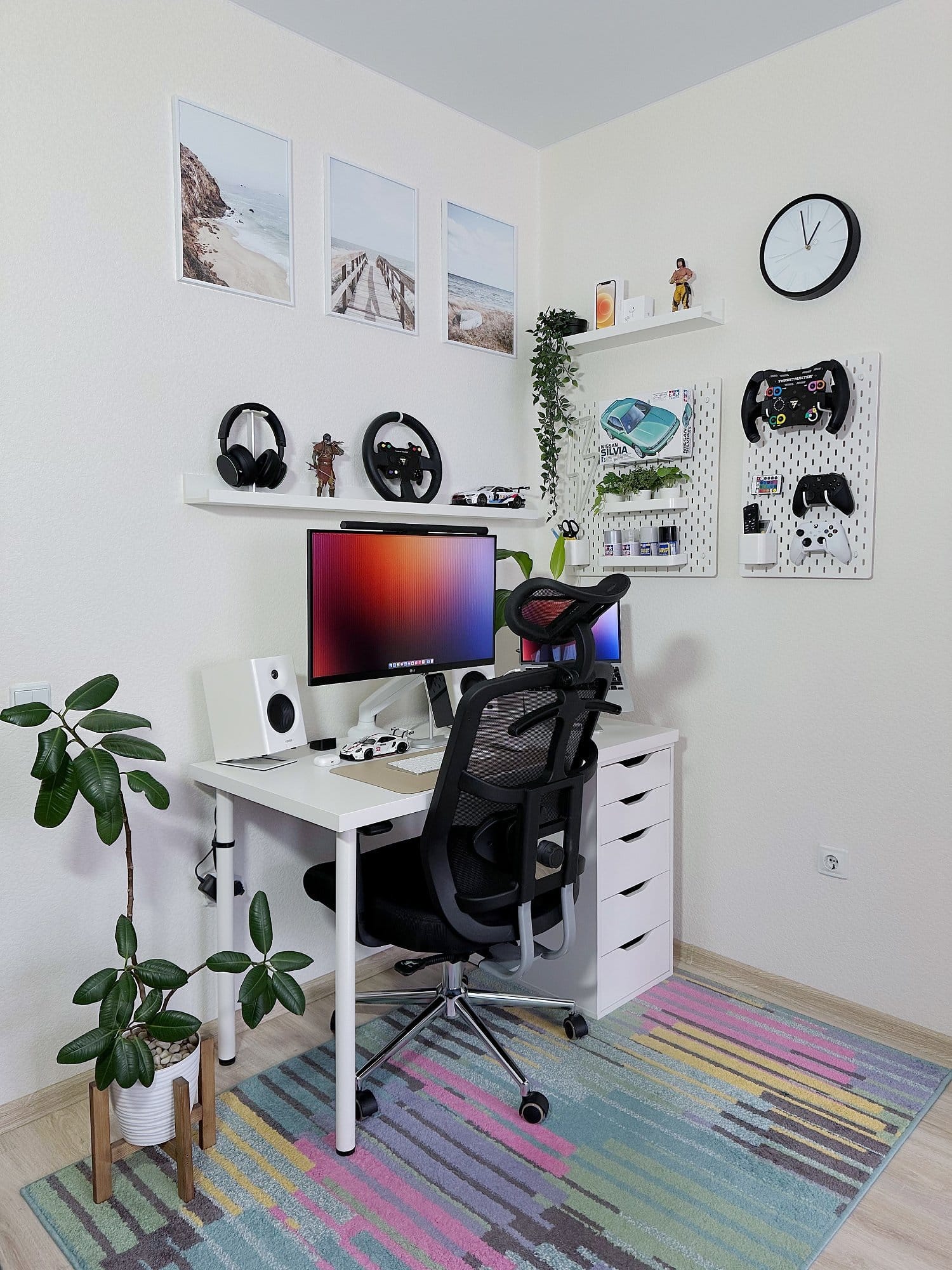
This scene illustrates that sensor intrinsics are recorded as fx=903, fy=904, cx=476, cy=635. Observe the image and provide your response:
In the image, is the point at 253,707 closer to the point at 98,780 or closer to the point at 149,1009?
the point at 98,780

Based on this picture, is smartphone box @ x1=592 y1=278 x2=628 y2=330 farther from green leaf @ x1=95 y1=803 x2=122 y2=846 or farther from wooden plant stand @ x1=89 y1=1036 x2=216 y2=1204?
wooden plant stand @ x1=89 y1=1036 x2=216 y2=1204

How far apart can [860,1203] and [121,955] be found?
1502 millimetres

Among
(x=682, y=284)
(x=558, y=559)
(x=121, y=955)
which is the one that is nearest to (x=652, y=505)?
(x=558, y=559)

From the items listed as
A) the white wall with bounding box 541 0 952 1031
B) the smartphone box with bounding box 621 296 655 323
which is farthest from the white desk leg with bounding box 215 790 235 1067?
the smartphone box with bounding box 621 296 655 323

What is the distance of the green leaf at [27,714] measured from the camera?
166 centimetres

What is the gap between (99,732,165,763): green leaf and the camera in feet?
5.74

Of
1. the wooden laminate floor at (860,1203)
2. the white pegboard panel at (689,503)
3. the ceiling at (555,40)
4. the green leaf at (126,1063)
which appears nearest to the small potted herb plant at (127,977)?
the green leaf at (126,1063)

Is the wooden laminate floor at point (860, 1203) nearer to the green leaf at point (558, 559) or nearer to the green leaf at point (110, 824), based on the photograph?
the green leaf at point (110, 824)

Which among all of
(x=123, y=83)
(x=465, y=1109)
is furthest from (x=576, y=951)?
(x=123, y=83)

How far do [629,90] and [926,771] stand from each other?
211cm

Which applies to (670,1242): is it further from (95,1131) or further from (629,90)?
(629,90)

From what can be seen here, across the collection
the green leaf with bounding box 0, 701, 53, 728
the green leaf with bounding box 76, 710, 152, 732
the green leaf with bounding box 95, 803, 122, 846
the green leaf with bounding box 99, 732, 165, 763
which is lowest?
the green leaf with bounding box 95, 803, 122, 846

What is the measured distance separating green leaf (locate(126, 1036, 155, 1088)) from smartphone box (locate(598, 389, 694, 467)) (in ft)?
6.74

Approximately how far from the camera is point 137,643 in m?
2.14
